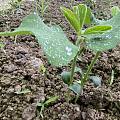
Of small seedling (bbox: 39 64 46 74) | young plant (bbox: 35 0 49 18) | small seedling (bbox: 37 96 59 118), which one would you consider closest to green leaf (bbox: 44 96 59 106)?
small seedling (bbox: 37 96 59 118)

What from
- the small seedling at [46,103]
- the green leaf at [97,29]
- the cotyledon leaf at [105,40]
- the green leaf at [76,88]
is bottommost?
the small seedling at [46,103]

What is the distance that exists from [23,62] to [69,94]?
210mm

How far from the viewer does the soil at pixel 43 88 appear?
83 cm

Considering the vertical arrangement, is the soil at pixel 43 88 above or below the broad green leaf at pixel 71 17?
below

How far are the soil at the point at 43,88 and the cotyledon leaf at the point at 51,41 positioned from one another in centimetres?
20

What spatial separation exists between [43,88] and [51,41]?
255 mm

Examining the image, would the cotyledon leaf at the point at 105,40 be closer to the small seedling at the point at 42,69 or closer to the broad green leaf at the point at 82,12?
the broad green leaf at the point at 82,12

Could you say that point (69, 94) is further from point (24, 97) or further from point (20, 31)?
point (20, 31)

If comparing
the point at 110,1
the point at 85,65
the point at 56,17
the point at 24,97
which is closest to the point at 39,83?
the point at 24,97

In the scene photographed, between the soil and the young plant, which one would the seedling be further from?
the young plant

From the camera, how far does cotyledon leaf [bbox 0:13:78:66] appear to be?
2.12 ft

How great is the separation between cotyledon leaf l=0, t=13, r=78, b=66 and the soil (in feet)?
0.67

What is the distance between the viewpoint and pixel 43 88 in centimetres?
90

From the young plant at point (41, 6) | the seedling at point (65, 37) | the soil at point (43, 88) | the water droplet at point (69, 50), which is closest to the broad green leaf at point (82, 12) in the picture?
the seedling at point (65, 37)
